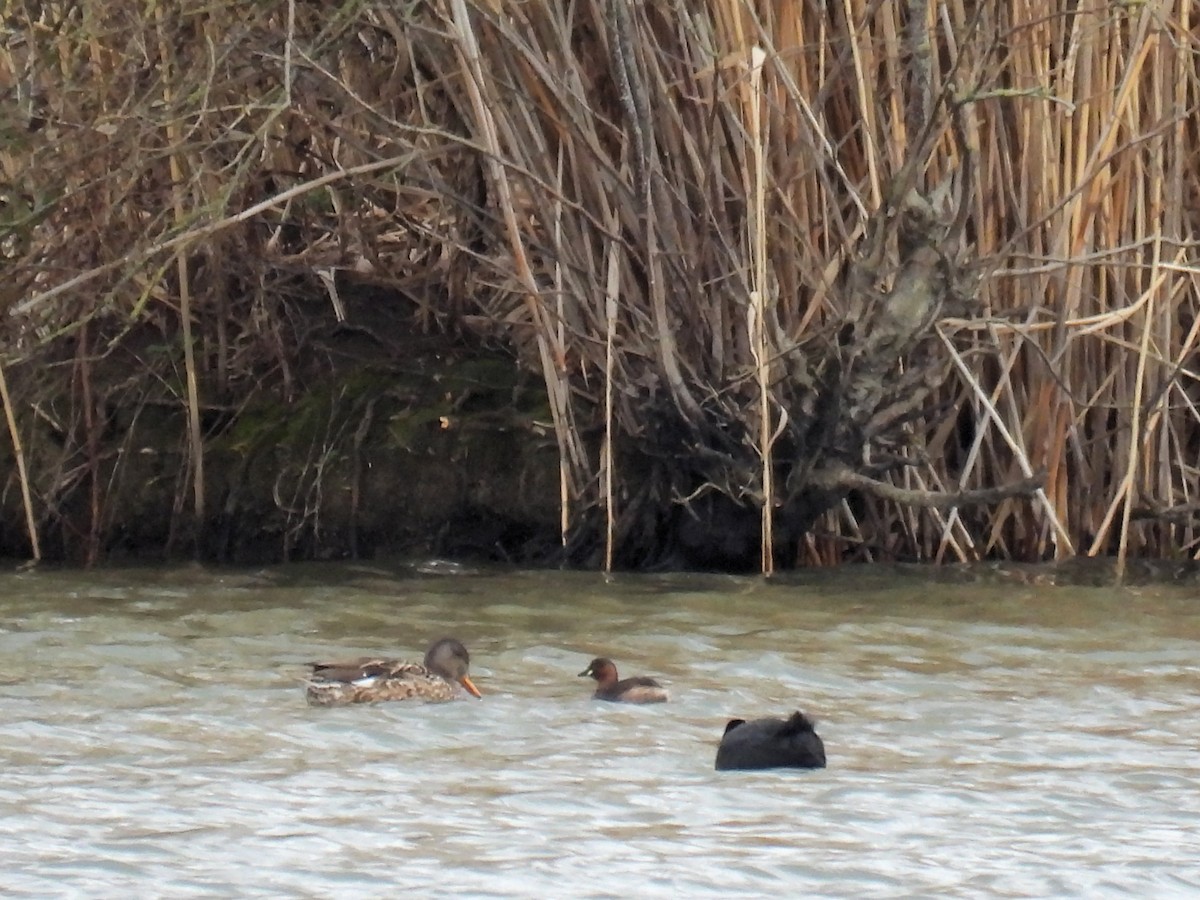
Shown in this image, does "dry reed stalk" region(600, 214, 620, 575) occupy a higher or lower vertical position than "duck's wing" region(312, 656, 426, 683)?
higher

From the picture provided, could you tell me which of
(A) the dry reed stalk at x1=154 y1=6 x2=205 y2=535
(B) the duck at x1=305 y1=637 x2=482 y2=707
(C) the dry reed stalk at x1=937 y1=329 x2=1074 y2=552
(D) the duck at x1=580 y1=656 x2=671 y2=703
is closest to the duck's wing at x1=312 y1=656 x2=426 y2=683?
(B) the duck at x1=305 y1=637 x2=482 y2=707

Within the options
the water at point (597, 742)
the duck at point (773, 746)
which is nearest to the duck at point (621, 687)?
the water at point (597, 742)

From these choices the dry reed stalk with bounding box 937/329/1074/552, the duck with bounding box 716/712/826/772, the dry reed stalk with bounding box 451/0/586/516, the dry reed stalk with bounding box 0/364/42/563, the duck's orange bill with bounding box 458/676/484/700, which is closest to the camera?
the duck with bounding box 716/712/826/772

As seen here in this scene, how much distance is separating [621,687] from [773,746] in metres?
0.99

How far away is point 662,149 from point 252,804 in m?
3.85

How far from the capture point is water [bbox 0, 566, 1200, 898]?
4.25 metres

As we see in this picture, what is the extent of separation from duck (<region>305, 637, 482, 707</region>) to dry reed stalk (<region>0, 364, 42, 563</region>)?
102 inches

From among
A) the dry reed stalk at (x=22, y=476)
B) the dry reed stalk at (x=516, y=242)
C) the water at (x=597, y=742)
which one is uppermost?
the dry reed stalk at (x=516, y=242)

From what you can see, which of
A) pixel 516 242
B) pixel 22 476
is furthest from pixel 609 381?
pixel 22 476

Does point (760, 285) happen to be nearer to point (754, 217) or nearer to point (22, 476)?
point (754, 217)

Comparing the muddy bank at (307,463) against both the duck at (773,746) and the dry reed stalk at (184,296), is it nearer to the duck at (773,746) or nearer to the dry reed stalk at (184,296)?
the dry reed stalk at (184,296)

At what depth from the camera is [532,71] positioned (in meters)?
7.96

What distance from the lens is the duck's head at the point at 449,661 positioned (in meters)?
6.18

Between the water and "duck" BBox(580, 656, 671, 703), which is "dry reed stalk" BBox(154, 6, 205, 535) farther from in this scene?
"duck" BBox(580, 656, 671, 703)
